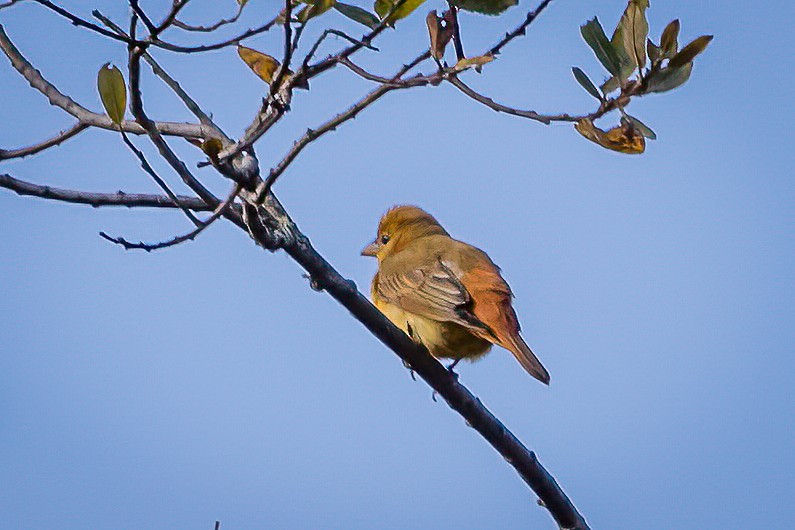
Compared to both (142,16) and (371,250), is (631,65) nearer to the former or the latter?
(142,16)

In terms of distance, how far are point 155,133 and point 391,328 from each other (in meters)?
1.54

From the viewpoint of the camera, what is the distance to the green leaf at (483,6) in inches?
115

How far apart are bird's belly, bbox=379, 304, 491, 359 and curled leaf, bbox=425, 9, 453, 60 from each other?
2.75 m

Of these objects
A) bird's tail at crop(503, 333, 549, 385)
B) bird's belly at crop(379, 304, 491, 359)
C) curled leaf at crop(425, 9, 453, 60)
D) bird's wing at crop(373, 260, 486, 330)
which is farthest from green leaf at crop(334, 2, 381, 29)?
bird's belly at crop(379, 304, 491, 359)

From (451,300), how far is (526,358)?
2.17ft

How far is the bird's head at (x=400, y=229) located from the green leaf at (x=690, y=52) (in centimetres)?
440

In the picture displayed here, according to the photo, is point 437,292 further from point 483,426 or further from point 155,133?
point 155,133

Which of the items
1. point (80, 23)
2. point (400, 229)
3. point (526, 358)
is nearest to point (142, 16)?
point (80, 23)

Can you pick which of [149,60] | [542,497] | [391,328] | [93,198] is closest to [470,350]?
[542,497]

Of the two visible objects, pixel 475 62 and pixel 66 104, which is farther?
pixel 66 104

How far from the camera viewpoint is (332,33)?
9.80ft

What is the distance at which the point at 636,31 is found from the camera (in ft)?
9.02

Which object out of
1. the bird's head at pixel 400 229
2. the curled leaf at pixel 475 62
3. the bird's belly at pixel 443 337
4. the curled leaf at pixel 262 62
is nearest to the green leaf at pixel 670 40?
the curled leaf at pixel 475 62

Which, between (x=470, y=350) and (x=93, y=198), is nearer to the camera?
(x=93, y=198)
